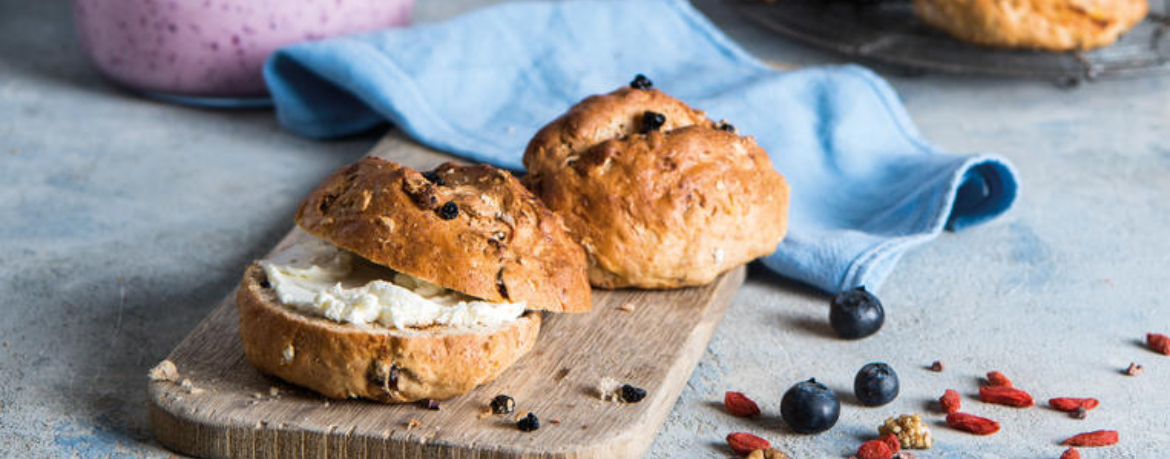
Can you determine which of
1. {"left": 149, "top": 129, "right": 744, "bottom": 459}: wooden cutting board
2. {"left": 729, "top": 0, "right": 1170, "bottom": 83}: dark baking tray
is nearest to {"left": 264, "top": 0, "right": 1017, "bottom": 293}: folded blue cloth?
{"left": 729, "top": 0, "right": 1170, "bottom": 83}: dark baking tray

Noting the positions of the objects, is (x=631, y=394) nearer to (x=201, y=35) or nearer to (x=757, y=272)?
(x=757, y=272)

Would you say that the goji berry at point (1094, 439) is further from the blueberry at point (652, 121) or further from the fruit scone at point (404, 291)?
the blueberry at point (652, 121)

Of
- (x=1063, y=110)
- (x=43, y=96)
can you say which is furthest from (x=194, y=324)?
(x=1063, y=110)

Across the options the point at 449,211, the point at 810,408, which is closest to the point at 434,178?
the point at 449,211

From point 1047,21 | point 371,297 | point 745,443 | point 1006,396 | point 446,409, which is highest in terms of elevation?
point 1047,21

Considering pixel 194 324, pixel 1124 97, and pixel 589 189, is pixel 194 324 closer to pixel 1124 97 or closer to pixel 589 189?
pixel 589 189
